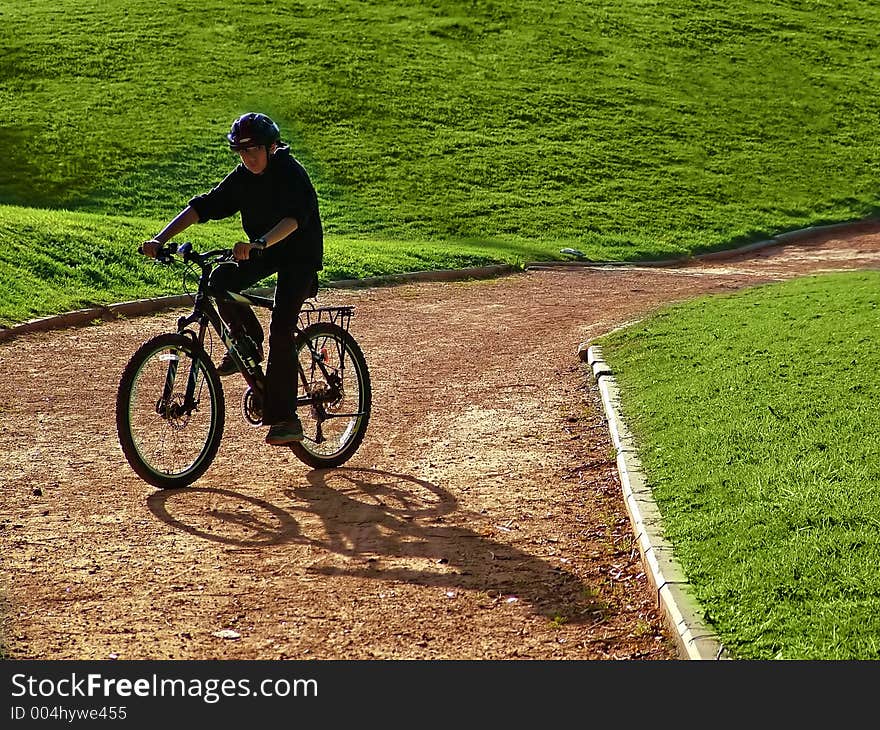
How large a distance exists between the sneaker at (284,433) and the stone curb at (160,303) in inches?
238

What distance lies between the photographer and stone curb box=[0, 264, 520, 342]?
13.3 m

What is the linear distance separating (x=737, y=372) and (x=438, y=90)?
77.8ft

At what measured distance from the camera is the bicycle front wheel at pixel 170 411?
7.35 meters

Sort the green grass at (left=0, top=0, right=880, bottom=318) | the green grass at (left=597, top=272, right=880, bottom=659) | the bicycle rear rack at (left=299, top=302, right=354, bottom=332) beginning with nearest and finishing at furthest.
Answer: the green grass at (left=597, top=272, right=880, bottom=659), the bicycle rear rack at (left=299, top=302, right=354, bottom=332), the green grass at (left=0, top=0, right=880, bottom=318)

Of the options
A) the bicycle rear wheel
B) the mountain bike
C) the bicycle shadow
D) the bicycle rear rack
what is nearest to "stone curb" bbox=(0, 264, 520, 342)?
the bicycle rear rack

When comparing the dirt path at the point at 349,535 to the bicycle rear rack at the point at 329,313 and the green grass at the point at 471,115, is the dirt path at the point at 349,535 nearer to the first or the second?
the bicycle rear rack at the point at 329,313

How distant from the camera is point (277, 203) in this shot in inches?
295

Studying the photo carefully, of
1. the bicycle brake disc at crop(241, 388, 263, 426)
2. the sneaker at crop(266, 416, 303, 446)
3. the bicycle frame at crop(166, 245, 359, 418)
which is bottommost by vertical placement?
the sneaker at crop(266, 416, 303, 446)

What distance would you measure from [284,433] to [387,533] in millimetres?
1128

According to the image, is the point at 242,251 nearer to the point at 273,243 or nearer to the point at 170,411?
the point at 273,243

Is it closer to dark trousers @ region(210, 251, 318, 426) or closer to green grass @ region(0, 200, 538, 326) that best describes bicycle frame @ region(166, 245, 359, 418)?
dark trousers @ region(210, 251, 318, 426)

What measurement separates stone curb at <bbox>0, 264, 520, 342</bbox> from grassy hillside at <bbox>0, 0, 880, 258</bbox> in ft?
12.2

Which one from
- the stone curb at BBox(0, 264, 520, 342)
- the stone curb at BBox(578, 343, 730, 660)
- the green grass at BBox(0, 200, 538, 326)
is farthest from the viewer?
the green grass at BBox(0, 200, 538, 326)

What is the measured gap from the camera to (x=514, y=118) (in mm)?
31125
